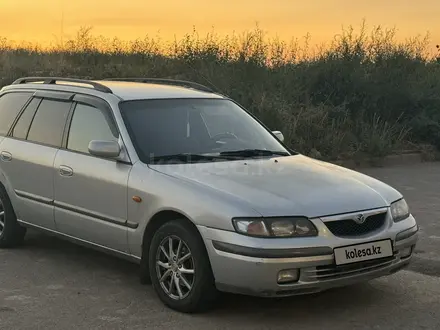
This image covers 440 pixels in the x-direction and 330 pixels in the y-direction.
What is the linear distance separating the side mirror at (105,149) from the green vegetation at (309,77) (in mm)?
7938

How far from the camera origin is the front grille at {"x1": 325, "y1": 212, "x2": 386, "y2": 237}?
4504 millimetres

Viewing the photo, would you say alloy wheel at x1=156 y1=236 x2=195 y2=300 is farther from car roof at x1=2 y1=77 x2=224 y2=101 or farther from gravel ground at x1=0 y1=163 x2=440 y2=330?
car roof at x1=2 y1=77 x2=224 y2=101

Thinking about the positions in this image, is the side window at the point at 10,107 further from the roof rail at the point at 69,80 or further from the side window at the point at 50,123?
the side window at the point at 50,123

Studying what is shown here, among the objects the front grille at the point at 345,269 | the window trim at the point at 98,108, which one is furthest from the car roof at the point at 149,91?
the front grille at the point at 345,269

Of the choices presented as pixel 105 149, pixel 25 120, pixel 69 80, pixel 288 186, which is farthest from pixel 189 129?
pixel 25 120

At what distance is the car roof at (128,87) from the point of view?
5.91 metres

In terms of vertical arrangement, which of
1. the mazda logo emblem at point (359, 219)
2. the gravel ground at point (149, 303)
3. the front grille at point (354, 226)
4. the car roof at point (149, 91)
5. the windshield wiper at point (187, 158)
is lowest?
the gravel ground at point (149, 303)

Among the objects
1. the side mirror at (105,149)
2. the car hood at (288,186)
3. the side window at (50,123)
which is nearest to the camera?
the car hood at (288,186)

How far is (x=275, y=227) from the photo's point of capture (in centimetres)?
440

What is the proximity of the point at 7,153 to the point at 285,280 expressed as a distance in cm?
348

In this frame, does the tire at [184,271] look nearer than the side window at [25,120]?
Yes

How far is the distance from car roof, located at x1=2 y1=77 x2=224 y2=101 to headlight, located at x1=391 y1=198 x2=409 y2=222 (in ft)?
7.10

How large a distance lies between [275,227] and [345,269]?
0.59 metres

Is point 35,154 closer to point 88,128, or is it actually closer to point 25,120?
point 25,120
